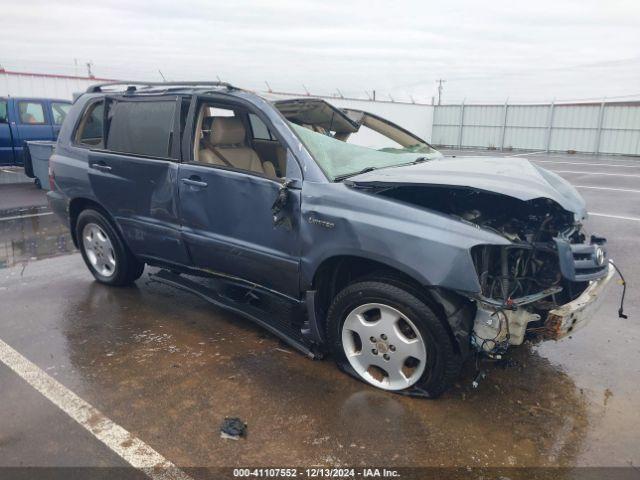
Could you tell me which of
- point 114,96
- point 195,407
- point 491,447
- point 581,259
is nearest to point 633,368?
point 581,259

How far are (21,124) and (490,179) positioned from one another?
39.6 feet

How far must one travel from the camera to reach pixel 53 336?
3.94m

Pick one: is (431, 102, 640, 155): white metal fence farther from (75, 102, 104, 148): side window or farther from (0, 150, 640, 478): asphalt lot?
(75, 102, 104, 148): side window

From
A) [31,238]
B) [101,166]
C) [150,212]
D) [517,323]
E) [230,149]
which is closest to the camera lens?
[517,323]

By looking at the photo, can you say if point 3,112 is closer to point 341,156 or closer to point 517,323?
point 341,156

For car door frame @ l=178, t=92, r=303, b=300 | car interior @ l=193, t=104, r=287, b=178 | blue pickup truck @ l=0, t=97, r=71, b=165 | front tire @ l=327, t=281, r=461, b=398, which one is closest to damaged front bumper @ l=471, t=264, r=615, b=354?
front tire @ l=327, t=281, r=461, b=398

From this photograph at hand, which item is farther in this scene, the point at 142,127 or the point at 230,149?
the point at 142,127

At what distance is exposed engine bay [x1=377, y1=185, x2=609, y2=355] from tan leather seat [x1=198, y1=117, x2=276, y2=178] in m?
1.36

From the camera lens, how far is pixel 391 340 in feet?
10.1

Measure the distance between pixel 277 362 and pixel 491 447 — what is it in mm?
1485

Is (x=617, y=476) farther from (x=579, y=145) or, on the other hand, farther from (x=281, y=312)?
(x=579, y=145)

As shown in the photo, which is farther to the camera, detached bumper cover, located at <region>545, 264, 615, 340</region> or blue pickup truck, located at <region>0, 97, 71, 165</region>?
blue pickup truck, located at <region>0, 97, 71, 165</region>

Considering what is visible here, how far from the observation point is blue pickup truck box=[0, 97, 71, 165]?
11.7 metres

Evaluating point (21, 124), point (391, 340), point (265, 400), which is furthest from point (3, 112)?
point (391, 340)
